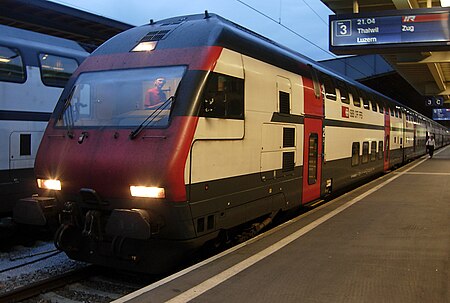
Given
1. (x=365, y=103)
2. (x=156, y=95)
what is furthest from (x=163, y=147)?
(x=365, y=103)

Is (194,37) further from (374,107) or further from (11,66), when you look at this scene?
(374,107)

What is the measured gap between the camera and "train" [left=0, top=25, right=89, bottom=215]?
7582mm

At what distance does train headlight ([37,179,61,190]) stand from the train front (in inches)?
0.5

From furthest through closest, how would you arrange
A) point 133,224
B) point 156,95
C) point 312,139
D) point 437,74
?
point 437,74 < point 312,139 < point 156,95 < point 133,224

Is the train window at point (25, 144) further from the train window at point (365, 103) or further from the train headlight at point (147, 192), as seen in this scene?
the train window at point (365, 103)

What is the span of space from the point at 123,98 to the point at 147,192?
1358 mm

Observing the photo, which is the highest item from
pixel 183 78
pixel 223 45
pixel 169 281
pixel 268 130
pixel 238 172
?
pixel 223 45

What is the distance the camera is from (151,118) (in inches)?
209

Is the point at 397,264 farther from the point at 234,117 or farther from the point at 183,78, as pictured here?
the point at 183,78

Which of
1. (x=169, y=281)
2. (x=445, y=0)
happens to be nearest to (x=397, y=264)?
(x=169, y=281)

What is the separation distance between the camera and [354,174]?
12094 mm

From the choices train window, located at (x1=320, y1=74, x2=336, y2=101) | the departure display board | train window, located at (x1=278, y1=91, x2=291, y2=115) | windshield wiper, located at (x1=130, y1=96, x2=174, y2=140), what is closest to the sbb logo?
train window, located at (x1=320, y1=74, x2=336, y2=101)

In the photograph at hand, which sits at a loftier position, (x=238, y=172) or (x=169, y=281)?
(x=238, y=172)

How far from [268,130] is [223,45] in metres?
1.63
